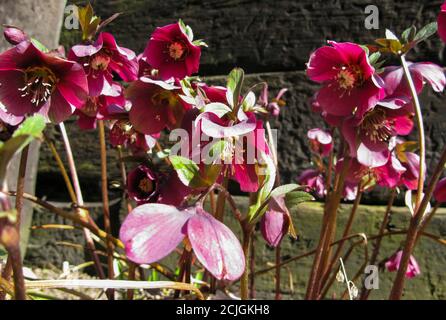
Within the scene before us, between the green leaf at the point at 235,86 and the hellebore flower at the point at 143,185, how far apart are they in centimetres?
10

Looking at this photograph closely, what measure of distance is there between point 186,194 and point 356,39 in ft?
2.52

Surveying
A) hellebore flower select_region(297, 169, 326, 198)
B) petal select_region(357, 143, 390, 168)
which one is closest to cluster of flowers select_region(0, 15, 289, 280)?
petal select_region(357, 143, 390, 168)

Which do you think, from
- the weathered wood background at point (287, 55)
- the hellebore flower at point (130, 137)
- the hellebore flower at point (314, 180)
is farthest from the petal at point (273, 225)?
the weathered wood background at point (287, 55)

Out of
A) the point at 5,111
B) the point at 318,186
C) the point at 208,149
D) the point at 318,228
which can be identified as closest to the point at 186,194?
the point at 208,149

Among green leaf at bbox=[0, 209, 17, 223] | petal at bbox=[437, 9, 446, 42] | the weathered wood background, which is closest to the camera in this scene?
green leaf at bbox=[0, 209, 17, 223]

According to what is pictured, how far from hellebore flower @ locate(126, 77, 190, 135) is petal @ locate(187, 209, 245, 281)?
18 centimetres

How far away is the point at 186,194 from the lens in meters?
0.36

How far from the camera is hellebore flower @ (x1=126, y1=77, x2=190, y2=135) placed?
42 centimetres

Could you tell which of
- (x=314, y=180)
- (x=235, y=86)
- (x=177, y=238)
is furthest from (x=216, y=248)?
(x=314, y=180)

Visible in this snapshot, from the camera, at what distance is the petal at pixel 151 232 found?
9.2 inches

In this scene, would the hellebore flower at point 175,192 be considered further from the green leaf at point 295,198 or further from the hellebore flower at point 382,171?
the hellebore flower at point 382,171

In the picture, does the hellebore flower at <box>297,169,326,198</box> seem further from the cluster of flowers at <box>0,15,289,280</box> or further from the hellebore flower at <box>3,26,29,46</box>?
the hellebore flower at <box>3,26,29,46</box>

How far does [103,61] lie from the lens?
0.42 m
